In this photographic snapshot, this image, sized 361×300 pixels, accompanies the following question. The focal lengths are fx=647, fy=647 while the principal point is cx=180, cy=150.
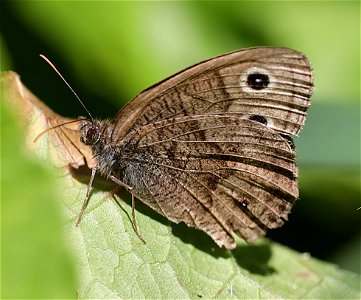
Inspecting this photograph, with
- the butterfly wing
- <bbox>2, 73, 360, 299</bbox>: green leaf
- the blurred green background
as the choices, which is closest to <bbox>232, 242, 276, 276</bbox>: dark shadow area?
<bbox>2, 73, 360, 299</bbox>: green leaf

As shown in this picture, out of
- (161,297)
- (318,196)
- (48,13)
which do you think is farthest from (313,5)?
(161,297)

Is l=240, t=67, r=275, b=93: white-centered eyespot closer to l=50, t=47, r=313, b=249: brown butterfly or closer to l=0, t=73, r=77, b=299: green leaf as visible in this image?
l=50, t=47, r=313, b=249: brown butterfly

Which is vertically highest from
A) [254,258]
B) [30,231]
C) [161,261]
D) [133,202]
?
[30,231]

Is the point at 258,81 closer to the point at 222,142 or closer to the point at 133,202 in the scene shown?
the point at 222,142

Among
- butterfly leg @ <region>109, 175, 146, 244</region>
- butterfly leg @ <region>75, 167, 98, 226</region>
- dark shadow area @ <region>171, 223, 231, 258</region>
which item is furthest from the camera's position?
dark shadow area @ <region>171, 223, 231, 258</region>

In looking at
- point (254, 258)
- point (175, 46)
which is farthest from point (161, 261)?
point (175, 46)

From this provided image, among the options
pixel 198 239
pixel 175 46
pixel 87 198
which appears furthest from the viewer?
pixel 175 46

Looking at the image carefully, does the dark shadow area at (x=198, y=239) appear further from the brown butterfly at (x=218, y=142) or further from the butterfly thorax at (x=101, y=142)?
the butterfly thorax at (x=101, y=142)
